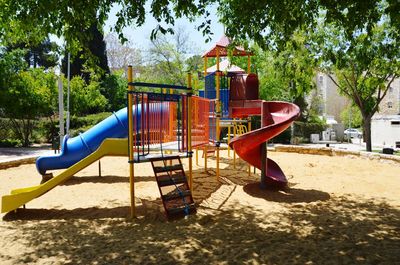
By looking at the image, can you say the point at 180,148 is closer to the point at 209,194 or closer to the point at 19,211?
the point at 209,194

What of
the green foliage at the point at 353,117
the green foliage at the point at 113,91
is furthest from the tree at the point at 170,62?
the green foliage at the point at 353,117

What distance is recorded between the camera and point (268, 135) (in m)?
7.51

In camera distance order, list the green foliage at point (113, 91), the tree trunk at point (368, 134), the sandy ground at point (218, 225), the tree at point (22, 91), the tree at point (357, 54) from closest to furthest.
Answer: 1. the sandy ground at point (218, 225)
2. the tree at point (357, 54)
3. the tree trunk at point (368, 134)
4. the tree at point (22, 91)
5. the green foliage at point (113, 91)

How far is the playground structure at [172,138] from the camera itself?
20.0 ft

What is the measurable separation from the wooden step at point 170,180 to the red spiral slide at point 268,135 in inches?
78.1

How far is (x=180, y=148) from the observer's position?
7090mm

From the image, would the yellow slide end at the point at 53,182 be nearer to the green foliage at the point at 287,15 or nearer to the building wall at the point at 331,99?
the green foliage at the point at 287,15

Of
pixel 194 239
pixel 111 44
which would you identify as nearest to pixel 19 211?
pixel 194 239

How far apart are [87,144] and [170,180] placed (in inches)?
131

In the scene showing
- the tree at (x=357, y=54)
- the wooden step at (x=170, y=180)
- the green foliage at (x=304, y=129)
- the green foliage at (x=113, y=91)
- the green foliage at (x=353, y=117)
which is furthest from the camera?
the green foliage at (x=353, y=117)

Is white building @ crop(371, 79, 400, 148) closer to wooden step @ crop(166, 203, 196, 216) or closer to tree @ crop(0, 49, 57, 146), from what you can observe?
tree @ crop(0, 49, 57, 146)

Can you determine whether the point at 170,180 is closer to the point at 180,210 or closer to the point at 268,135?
the point at 180,210

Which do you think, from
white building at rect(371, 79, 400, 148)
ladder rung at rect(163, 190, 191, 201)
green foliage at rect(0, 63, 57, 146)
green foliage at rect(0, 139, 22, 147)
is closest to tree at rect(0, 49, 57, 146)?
green foliage at rect(0, 63, 57, 146)

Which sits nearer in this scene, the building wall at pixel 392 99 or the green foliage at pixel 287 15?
the green foliage at pixel 287 15
